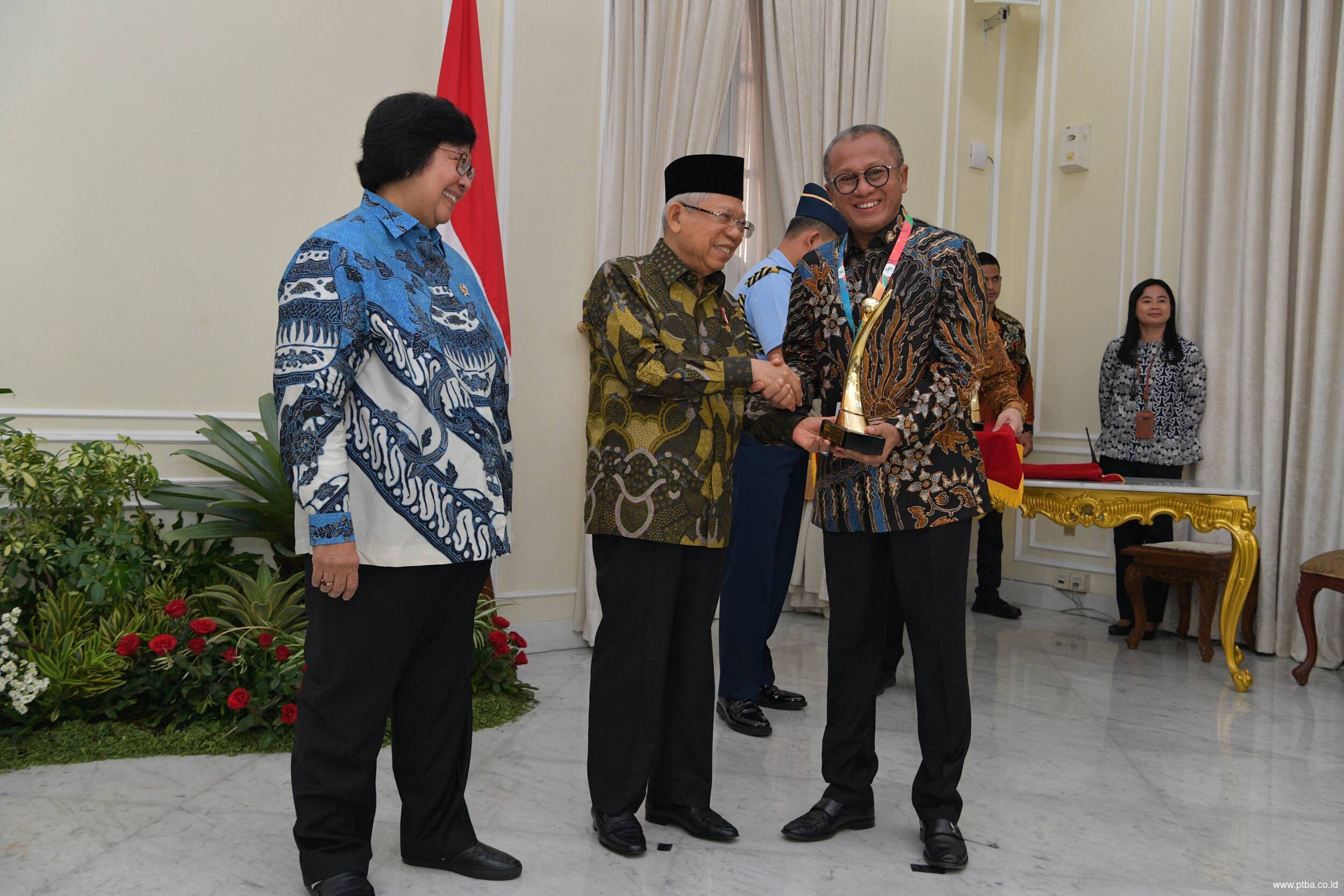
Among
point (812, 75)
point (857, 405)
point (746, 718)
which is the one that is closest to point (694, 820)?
point (746, 718)

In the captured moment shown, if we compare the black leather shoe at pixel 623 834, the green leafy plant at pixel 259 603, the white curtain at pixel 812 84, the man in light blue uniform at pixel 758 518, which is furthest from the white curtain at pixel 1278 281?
the green leafy plant at pixel 259 603

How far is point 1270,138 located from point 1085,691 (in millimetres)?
2805

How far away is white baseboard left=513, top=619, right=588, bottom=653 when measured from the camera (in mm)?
4262

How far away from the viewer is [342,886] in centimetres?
196

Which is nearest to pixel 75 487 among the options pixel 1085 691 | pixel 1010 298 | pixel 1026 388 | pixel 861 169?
pixel 861 169

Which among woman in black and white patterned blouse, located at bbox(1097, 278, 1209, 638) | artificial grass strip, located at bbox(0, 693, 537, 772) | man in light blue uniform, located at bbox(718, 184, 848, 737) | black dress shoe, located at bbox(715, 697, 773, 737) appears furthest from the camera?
woman in black and white patterned blouse, located at bbox(1097, 278, 1209, 638)

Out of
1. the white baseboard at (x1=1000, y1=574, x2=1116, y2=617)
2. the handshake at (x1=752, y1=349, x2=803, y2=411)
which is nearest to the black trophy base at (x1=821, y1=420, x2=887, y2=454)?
the handshake at (x1=752, y1=349, x2=803, y2=411)

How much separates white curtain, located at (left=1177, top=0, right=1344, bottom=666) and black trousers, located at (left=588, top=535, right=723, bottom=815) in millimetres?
3425

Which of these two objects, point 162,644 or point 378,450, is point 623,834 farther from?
point 162,644

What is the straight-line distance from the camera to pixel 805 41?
5.11 meters

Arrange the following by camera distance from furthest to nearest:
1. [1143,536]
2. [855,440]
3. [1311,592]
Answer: [1143,536], [1311,592], [855,440]

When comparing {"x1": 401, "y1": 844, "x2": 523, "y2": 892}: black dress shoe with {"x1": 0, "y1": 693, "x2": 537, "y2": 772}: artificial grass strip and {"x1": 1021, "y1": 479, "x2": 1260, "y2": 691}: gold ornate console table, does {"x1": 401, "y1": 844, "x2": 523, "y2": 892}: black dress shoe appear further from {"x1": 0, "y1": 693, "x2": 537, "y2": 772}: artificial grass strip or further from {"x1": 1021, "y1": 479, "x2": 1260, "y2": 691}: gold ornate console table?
{"x1": 1021, "y1": 479, "x2": 1260, "y2": 691}: gold ornate console table

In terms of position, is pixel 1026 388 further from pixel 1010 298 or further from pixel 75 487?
pixel 75 487

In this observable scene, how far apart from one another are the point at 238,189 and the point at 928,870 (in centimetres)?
322
